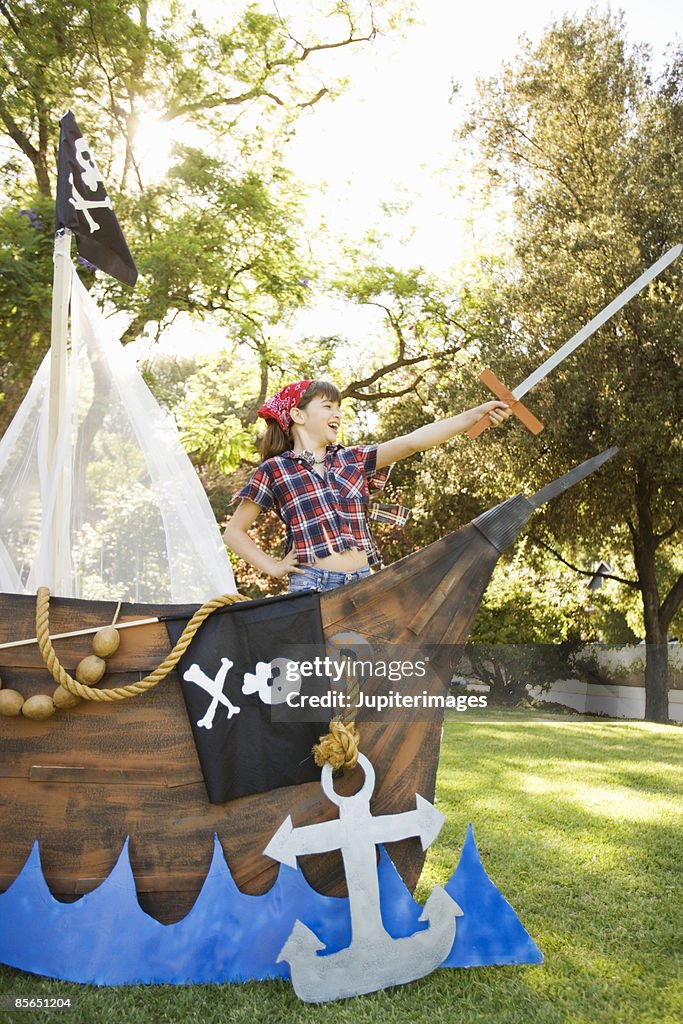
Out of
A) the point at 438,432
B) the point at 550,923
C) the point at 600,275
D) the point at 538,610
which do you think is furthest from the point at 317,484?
the point at 538,610

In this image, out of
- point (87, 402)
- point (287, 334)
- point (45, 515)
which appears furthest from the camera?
point (287, 334)

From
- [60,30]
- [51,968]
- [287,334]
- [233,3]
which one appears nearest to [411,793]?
[51,968]

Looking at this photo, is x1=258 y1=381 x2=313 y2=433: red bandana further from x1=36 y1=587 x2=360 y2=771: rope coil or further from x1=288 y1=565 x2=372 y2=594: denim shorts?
x1=36 y1=587 x2=360 y2=771: rope coil

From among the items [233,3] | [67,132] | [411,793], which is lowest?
[411,793]

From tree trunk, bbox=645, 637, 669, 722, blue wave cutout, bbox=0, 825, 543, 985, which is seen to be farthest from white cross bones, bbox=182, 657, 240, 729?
tree trunk, bbox=645, 637, 669, 722

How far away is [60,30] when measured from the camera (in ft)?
32.4

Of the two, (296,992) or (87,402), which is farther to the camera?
(87,402)

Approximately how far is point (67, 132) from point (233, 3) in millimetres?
11962

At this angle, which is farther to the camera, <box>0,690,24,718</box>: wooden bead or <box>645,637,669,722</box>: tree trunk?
<box>645,637,669,722</box>: tree trunk

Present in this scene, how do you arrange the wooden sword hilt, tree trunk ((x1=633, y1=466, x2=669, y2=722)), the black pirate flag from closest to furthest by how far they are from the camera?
the wooden sword hilt
the black pirate flag
tree trunk ((x1=633, y1=466, x2=669, y2=722))

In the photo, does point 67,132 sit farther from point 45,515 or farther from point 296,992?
point 296,992

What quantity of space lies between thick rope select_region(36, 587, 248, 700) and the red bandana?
2.85 ft

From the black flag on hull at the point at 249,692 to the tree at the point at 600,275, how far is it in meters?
8.82

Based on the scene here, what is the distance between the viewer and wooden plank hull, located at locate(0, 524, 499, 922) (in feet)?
6.53
